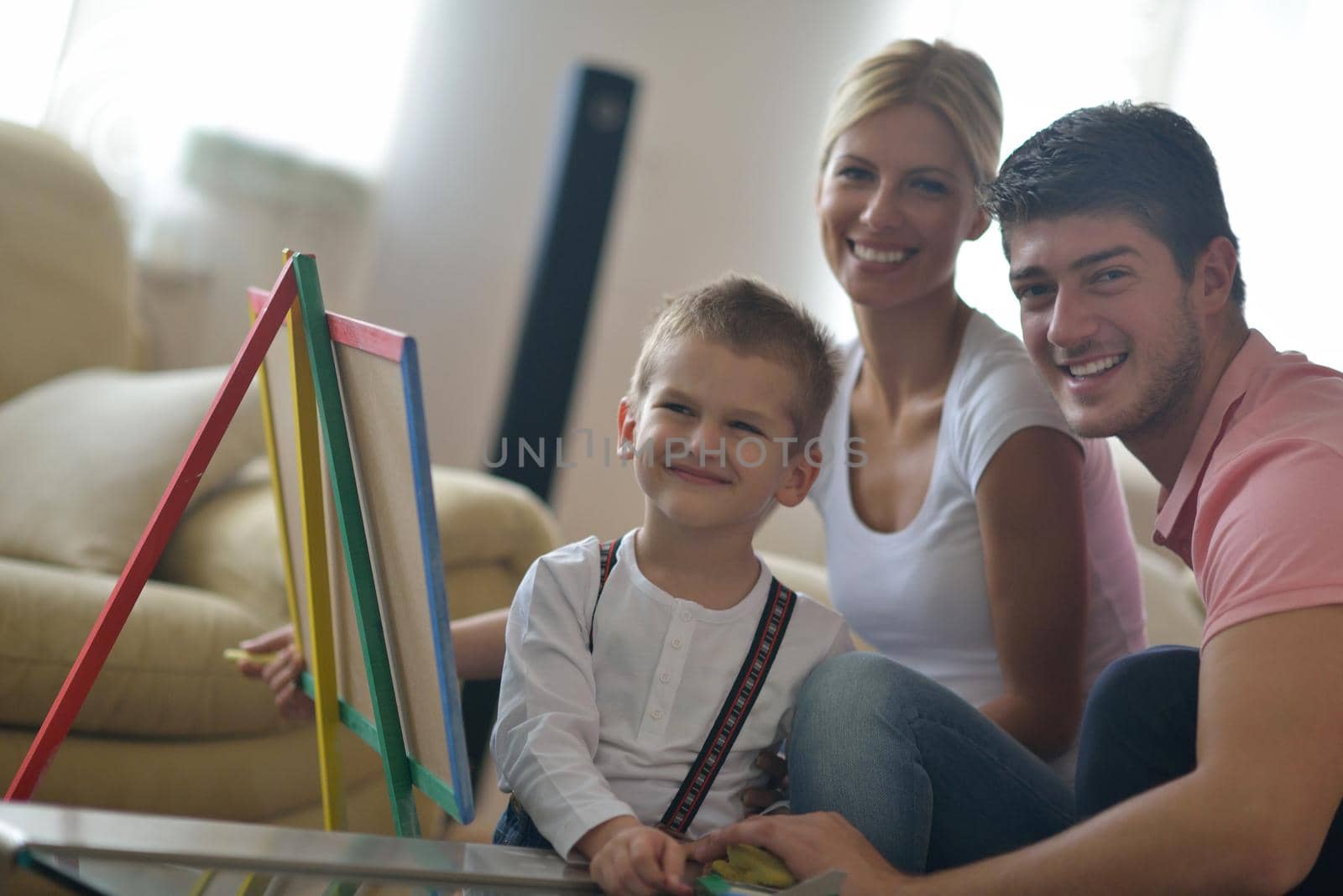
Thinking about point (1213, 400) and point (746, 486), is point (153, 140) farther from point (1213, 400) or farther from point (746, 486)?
point (1213, 400)

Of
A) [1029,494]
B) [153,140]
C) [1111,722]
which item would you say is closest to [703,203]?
[153,140]

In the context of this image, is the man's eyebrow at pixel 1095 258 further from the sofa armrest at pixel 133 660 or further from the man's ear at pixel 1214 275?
the sofa armrest at pixel 133 660

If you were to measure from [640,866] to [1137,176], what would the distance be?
0.71m

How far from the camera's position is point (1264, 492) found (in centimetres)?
93

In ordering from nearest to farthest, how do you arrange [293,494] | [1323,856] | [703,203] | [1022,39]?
1. [1323,856]
2. [293,494]
3. [1022,39]
4. [703,203]

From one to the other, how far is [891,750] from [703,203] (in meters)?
2.71

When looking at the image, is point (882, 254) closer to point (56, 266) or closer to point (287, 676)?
point (287, 676)

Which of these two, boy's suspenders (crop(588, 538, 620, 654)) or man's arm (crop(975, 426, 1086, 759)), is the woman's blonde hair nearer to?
man's arm (crop(975, 426, 1086, 759))

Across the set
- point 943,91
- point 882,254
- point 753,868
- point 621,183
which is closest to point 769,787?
point 753,868

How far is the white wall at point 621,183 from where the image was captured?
3320 millimetres

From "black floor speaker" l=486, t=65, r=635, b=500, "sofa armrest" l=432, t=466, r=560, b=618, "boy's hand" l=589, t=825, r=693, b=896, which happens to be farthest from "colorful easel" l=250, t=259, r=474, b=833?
"black floor speaker" l=486, t=65, r=635, b=500

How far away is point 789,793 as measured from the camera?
1.08 meters

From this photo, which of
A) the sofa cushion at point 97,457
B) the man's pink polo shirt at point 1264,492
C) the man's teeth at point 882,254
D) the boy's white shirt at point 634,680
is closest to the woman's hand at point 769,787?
the boy's white shirt at point 634,680

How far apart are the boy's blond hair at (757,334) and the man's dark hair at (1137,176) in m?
0.23
